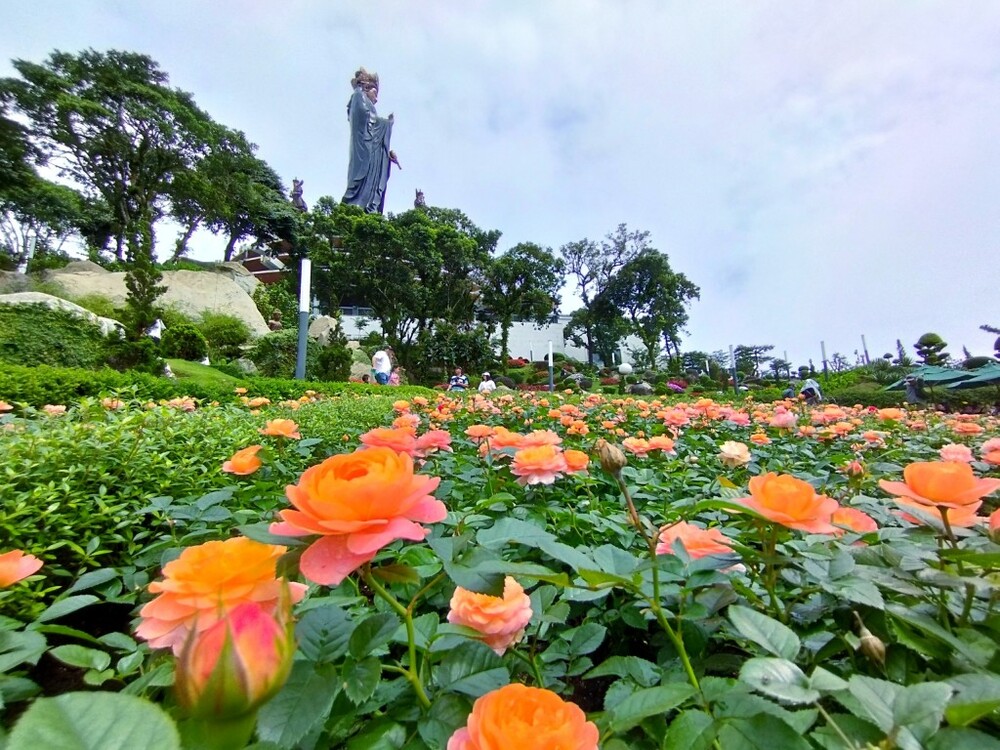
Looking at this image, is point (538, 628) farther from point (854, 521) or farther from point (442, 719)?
point (854, 521)

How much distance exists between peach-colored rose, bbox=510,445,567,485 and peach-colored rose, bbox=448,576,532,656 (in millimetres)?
300

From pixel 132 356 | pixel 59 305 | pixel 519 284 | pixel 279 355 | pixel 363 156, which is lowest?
pixel 132 356

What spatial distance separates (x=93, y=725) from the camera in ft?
0.75

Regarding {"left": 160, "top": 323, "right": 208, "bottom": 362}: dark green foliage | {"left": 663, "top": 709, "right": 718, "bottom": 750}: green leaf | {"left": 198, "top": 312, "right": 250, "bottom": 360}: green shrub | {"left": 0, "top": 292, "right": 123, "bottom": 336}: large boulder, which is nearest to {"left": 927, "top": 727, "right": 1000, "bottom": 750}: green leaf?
{"left": 663, "top": 709, "right": 718, "bottom": 750}: green leaf

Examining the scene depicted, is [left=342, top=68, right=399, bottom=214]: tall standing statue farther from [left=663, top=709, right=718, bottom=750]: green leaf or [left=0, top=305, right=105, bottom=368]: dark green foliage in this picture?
[left=663, top=709, right=718, bottom=750]: green leaf

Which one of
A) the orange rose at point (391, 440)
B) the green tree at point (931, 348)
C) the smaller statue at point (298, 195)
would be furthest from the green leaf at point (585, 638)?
the smaller statue at point (298, 195)

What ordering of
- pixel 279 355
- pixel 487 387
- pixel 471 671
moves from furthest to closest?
pixel 279 355 → pixel 487 387 → pixel 471 671

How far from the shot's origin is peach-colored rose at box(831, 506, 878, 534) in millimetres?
597

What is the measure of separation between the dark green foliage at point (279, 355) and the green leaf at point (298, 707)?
1042cm

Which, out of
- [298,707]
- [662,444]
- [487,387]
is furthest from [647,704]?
[487,387]

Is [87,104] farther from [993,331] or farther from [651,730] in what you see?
[993,331]

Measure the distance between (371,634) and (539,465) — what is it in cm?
43

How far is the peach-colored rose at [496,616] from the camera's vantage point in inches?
19.1

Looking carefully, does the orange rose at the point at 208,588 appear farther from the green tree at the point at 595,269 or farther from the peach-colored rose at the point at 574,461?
the green tree at the point at 595,269
